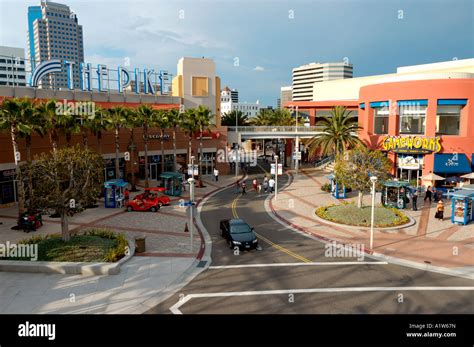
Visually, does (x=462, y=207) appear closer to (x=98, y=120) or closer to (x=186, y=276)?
(x=186, y=276)

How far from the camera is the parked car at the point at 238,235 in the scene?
74.4 feet

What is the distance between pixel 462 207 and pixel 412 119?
18646 millimetres

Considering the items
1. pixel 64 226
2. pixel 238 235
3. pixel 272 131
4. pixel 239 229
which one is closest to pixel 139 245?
pixel 64 226

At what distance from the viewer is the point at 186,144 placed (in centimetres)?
5244

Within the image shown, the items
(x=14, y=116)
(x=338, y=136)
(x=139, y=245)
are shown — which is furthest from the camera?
(x=338, y=136)

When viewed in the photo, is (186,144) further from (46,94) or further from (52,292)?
(52,292)

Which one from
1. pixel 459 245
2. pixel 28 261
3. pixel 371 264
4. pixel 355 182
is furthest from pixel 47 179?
pixel 459 245

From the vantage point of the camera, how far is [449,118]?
42.5 m

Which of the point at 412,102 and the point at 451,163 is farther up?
the point at 412,102

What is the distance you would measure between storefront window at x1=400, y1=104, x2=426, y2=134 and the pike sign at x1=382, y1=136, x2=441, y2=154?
176cm

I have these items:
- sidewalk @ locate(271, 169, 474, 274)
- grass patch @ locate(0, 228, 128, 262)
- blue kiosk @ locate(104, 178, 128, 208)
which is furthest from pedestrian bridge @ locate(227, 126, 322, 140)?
grass patch @ locate(0, 228, 128, 262)

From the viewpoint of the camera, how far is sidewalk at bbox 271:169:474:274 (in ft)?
71.2

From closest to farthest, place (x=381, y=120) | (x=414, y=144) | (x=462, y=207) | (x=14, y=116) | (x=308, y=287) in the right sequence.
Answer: (x=308, y=287) < (x=14, y=116) < (x=462, y=207) < (x=414, y=144) < (x=381, y=120)

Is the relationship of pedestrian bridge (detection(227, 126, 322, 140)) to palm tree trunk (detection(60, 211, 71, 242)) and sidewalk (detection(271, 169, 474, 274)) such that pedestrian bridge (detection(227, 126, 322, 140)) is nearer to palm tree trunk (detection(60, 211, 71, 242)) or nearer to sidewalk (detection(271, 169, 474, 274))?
sidewalk (detection(271, 169, 474, 274))
